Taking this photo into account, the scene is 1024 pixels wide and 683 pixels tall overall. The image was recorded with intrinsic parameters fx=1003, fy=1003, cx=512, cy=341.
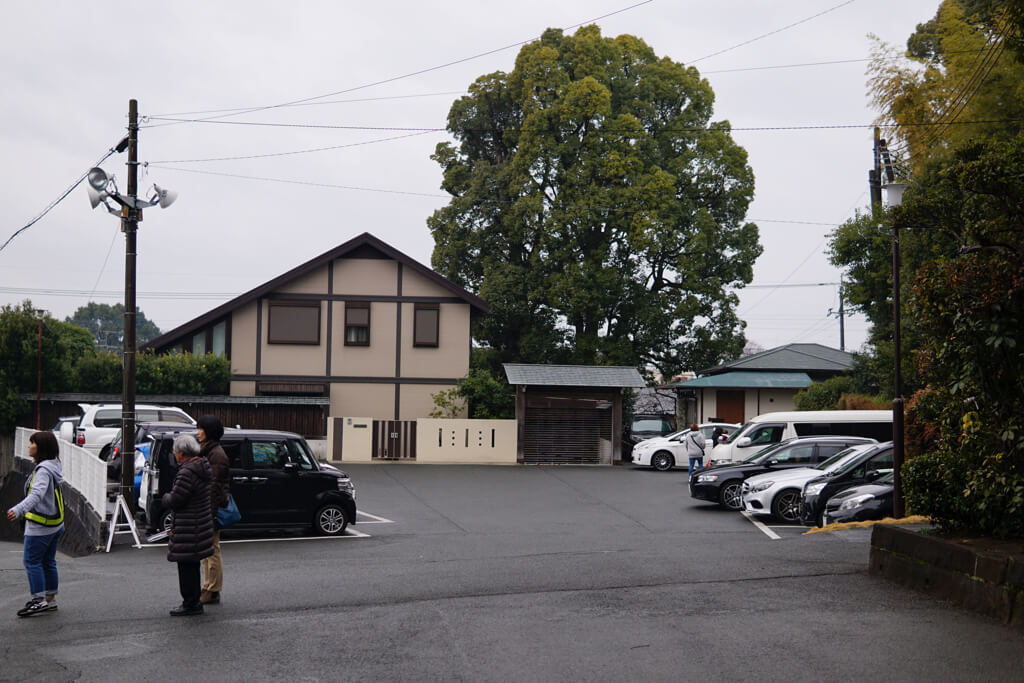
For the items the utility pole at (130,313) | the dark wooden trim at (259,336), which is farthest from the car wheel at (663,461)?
the utility pole at (130,313)

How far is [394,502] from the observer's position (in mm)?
21781

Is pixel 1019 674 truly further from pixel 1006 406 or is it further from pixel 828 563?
pixel 828 563

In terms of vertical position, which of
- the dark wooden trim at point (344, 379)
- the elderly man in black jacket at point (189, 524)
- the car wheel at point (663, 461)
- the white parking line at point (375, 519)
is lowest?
the white parking line at point (375, 519)

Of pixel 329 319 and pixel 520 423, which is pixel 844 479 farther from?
pixel 329 319

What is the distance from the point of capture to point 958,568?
30.1ft

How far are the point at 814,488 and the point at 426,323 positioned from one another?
858 inches

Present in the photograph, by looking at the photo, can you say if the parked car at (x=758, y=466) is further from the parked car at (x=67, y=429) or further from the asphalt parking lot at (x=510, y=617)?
the parked car at (x=67, y=429)

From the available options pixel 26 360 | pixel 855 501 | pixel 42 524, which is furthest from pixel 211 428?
pixel 26 360

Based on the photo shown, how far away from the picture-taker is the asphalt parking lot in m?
7.03

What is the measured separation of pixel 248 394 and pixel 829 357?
2651 cm

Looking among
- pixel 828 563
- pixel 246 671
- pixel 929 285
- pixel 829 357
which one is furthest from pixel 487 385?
pixel 246 671

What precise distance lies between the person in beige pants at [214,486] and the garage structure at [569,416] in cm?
2547

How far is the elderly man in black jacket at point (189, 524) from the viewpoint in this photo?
878cm

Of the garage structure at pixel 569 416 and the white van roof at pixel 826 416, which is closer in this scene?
the white van roof at pixel 826 416
